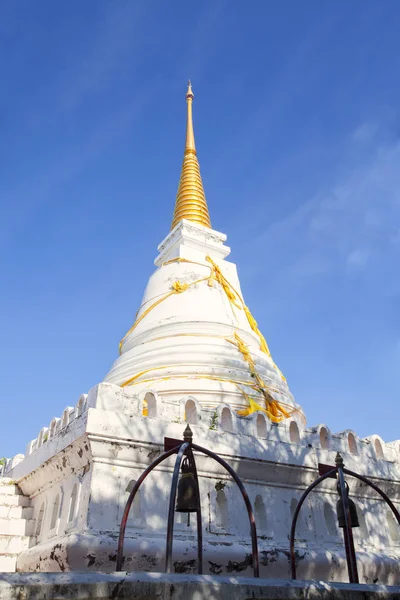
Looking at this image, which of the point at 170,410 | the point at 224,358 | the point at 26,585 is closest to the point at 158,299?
the point at 224,358

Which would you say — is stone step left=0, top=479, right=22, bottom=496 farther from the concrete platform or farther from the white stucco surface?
the concrete platform

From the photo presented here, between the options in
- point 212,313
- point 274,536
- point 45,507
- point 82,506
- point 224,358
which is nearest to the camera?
point 82,506

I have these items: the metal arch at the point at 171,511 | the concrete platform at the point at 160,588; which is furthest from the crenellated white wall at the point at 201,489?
the concrete platform at the point at 160,588

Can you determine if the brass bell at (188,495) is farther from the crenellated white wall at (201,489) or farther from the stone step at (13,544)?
the stone step at (13,544)

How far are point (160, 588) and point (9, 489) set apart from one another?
8.86 m

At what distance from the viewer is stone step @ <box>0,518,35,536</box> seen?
10414 mm

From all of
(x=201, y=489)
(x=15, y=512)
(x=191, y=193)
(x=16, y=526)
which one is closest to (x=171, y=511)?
(x=201, y=489)

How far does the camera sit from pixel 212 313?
648 inches

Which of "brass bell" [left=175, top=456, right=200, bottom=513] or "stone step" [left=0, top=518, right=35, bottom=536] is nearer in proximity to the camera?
"brass bell" [left=175, top=456, right=200, bottom=513]

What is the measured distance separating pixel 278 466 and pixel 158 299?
822 centimetres

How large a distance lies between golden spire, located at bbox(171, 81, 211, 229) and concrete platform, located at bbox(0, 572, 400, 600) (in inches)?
731

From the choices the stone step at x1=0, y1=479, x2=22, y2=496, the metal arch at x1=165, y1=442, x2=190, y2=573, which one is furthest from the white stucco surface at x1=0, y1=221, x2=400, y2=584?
the metal arch at x1=165, y1=442, x2=190, y2=573

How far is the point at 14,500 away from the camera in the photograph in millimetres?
11422

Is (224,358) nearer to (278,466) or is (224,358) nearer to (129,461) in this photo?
(278,466)
